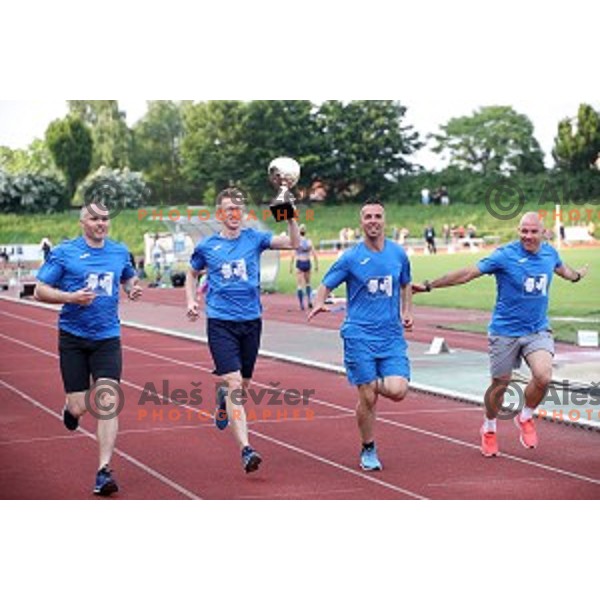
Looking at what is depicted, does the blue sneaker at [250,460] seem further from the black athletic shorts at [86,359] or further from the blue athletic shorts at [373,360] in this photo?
the black athletic shorts at [86,359]

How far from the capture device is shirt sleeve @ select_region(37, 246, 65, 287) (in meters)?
8.80

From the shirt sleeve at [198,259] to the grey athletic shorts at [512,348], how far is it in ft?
7.27

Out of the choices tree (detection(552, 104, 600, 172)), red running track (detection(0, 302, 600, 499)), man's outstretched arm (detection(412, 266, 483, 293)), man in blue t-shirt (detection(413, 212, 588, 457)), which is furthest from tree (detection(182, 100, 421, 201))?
man's outstretched arm (detection(412, 266, 483, 293))

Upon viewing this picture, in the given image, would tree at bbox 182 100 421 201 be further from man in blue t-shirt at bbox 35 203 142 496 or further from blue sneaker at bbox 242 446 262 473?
blue sneaker at bbox 242 446 262 473

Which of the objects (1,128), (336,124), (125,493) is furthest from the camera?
(336,124)

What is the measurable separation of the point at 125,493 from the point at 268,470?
1205 millimetres

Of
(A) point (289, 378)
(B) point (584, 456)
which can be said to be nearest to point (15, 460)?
(B) point (584, 456)

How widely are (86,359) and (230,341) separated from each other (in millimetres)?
1100

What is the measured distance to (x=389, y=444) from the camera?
10867 mm

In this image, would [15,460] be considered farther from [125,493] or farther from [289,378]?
[289,378]

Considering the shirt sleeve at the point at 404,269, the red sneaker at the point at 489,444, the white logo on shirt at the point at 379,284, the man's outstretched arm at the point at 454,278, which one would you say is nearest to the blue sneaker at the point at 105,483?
the white logo on shirt at the point at 379,284

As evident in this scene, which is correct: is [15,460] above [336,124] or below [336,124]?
below

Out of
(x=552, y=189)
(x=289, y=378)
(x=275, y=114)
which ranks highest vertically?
(x=275, y=114)

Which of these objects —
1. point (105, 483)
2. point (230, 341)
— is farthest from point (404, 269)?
point (105, 483)
